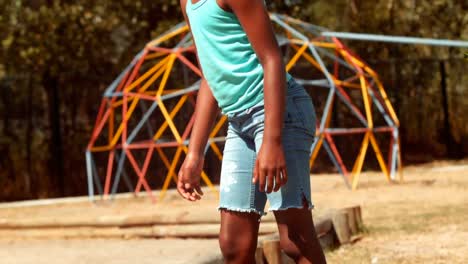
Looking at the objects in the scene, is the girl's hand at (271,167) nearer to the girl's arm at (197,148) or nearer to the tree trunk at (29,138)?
the girl's arm at (197,148)

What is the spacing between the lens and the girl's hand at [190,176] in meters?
3.34

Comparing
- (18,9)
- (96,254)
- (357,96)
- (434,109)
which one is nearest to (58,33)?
(18,9)

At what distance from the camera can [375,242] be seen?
258 inches

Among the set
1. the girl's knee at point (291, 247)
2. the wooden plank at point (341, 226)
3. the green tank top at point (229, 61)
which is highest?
the green tank top at point (229, 61)

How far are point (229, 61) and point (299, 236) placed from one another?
2.03ft

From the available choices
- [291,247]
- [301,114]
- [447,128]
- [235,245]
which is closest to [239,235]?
[235,245]

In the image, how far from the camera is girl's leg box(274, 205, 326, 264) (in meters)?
3.15

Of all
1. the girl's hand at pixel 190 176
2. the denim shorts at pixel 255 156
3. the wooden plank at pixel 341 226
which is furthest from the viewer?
the wooden plank at pixel 341 226

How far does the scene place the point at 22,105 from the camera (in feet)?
51.6

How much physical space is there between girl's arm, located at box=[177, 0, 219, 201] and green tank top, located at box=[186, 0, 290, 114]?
0.62 ft

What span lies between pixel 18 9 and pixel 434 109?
25.4 feet

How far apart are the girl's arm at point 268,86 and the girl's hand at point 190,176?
1.28 ft

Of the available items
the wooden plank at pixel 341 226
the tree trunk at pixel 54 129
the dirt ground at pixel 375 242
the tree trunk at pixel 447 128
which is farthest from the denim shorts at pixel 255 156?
the tree trunk at pixel 447 128

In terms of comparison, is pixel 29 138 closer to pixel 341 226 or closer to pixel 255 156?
pixel 341 226
